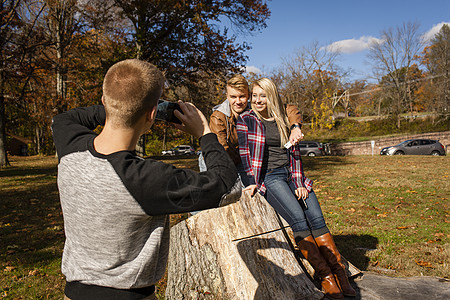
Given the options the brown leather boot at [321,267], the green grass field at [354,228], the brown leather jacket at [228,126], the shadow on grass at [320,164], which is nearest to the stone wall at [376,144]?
the shadow on grass at [320,164]

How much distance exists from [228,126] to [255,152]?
54 cm

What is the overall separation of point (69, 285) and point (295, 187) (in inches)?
113

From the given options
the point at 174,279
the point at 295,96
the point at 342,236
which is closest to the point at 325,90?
the point at 295,96

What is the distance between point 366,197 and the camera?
959 cm

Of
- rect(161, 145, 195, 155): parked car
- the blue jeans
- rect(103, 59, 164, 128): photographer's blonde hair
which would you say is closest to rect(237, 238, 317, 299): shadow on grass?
the blue jeans

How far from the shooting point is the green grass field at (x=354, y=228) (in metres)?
4.85

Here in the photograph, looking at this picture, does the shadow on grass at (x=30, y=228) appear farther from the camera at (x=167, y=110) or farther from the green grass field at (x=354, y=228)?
the camera at (x=167, y=110)

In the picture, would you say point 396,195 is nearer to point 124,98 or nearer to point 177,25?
point 124,98

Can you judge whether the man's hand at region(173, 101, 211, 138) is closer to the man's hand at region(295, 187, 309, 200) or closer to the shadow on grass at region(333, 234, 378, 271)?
the man's hand at region(295, 187, 309, 200)

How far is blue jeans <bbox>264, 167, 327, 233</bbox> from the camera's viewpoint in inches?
143

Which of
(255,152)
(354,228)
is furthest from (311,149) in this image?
(255,152)

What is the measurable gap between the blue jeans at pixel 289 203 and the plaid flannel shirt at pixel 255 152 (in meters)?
0.09

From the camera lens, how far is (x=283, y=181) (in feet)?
12.6

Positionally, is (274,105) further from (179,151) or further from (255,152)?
(179,151)
